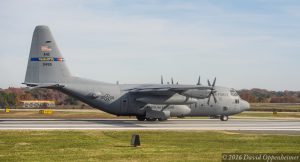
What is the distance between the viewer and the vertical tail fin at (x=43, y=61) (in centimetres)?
4047

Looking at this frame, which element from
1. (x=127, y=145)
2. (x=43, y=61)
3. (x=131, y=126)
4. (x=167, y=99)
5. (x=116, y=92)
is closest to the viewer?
(x=127, y=145)

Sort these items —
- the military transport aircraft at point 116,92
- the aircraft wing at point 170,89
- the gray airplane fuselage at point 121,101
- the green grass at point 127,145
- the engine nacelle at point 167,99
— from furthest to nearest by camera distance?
1. the engine nacelle at point 167,99
2. the gray airplane fuselage at point 121,101
3. the aircraft wing at point 170,89
4. the military transport aircraft at point 116,92
5. the green grass at point 127,145

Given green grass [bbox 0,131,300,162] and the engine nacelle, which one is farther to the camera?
the engine nacelle

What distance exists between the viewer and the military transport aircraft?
40.8 m

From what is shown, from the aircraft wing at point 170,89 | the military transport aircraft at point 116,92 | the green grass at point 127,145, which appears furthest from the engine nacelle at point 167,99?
the green grass at point 127,145

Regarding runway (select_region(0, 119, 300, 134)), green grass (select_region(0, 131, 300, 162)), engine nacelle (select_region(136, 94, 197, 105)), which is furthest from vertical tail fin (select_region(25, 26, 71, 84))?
green grass (select_region(0, 131, 300, 162))

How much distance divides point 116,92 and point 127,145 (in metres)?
19.5

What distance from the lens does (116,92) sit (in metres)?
43.3

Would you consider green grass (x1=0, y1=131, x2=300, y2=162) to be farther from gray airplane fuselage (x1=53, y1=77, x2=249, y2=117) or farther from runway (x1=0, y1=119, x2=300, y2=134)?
gray airplane fuselage (x1=53, y1=77, x2=249, y2=117)

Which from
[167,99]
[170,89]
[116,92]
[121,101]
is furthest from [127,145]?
[167,99]

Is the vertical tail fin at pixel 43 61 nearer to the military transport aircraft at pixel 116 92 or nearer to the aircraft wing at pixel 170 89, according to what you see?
the military transport aircraft at pixel 116 92

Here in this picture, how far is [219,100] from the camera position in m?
47.6

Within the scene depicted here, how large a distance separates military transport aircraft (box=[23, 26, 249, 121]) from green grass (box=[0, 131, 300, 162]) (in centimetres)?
1128

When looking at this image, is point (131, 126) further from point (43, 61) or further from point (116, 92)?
point (43, 61)
